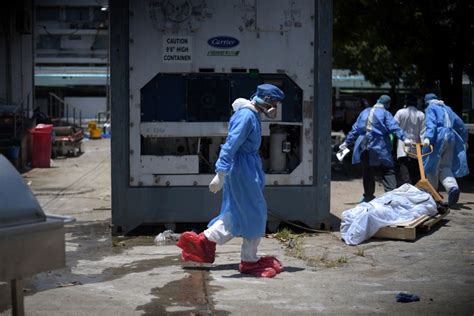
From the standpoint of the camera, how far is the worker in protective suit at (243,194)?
649 cm

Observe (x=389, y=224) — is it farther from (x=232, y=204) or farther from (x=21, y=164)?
(x=21, y=164)

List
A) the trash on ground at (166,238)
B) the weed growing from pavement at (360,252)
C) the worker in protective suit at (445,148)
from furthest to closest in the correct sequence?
the worker in protective suit at (445,148), the trash on ground at (166,238), the weed growing from pavement at (360,252)

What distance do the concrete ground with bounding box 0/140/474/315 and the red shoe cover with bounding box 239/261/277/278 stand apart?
0.30 feet

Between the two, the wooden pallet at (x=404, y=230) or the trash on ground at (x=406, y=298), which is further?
the wooden pallet at (x=404, y=230)

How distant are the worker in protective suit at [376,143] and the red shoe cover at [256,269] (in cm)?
357

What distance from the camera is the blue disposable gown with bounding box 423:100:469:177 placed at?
1030 centimetres

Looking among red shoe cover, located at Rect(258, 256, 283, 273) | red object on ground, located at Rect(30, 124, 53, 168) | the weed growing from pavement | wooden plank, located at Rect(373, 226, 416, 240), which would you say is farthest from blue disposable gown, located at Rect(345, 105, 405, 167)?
red object on ground, located at Rect(30, 124, 53, 168)

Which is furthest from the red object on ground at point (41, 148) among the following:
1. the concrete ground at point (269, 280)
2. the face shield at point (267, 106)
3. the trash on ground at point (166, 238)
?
the face shield at point (267, 106)

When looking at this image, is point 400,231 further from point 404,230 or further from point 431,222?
point 431,222

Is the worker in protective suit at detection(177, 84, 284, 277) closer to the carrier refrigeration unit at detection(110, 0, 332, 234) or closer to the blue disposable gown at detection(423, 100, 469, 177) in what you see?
the carrier refrigeration unit at detection(110, 0, 332, 234)

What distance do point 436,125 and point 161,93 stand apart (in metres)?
4.21

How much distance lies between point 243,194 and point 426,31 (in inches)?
378

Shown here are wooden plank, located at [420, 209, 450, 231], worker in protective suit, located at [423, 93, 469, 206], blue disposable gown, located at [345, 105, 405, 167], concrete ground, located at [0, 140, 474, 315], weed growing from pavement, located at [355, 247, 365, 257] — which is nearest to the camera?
concrete ground, located at [0, 140, 474, 315]

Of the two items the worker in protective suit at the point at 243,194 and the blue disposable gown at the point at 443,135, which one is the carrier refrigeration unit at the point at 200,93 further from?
the blue disposable gown at the point at 443,135
